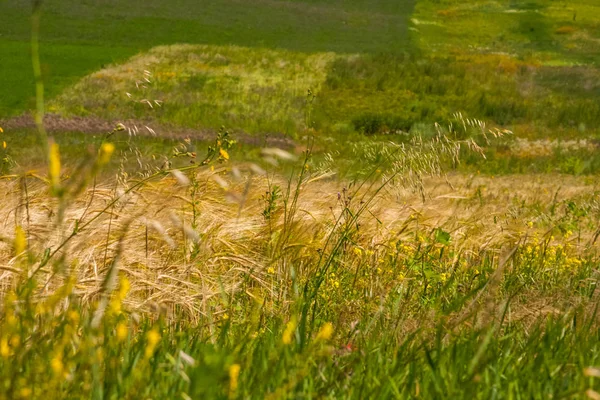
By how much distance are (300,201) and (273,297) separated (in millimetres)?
2933

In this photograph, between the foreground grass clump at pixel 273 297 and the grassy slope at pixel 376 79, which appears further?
the grassy slope at pixel 376 79

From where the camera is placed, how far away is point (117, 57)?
35.5 m

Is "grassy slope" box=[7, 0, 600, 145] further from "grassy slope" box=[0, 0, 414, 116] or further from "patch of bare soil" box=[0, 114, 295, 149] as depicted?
"patch of bare soil" box=[0, 114, 295, 149]

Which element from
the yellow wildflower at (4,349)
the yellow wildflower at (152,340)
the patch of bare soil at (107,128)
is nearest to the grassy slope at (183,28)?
the patch of bare soil at (107,128)

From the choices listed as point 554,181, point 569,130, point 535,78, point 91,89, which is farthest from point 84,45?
point 554,181

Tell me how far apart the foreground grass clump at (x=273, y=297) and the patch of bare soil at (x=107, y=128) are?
1317 centimetres

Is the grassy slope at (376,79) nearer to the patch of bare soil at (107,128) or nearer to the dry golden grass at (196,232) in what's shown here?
the patch of bare soil at (107,128)

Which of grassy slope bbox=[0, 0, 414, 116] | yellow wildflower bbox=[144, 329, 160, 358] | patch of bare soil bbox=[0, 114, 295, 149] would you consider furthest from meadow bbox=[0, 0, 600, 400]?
grassy slope bbox=[0, 0, 414, 116]

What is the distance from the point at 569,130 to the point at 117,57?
19357 millimetres

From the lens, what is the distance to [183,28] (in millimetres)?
46531

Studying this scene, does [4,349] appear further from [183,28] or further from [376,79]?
[183,28]

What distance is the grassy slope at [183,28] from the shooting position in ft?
120

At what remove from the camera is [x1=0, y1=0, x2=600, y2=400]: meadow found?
208 cm

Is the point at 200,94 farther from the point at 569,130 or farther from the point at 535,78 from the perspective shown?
the point at 535,78
